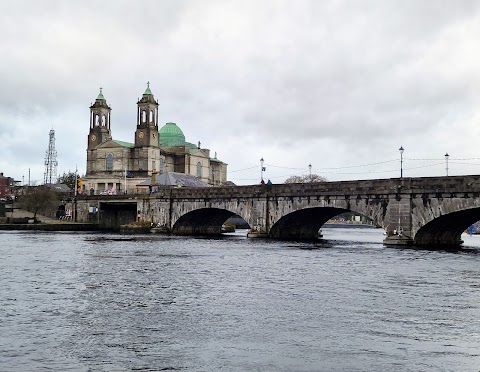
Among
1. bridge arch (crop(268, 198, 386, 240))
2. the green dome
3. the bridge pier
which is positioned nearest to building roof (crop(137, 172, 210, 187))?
bridge arch (crop(268, 198, 386, 240))

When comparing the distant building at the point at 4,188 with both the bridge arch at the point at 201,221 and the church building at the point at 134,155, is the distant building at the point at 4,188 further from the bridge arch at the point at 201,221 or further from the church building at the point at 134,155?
the bridge arch at the point at 201,221

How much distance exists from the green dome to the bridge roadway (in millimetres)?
55125

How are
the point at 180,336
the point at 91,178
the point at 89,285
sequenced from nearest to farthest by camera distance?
the point at 180,336
the point at 89,285
the point at 91,178

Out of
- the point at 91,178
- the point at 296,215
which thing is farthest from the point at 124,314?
the point at 91,178

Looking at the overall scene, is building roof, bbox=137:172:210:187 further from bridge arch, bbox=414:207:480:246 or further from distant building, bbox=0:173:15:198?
distant building, bbox=0:173:15:198

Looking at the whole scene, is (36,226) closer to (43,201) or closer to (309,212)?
(43,201)

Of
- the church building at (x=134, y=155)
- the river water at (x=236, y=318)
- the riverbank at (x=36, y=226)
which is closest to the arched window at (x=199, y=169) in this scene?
the church building at (x=134, y=155)

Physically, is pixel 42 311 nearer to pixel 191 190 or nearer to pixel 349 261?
pixel 349 261

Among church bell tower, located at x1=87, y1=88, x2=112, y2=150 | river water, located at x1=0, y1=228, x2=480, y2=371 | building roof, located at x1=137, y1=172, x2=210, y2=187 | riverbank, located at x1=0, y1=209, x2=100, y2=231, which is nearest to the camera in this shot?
river water, located at x1=0, y1=228, x2=480, y2=371

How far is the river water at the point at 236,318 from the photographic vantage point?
14.7 meters

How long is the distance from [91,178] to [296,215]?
8046 centimetres

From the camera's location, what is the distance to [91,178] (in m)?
143

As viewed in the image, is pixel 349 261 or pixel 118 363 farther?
pixel 349 261

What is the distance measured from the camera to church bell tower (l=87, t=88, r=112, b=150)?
493 feet
